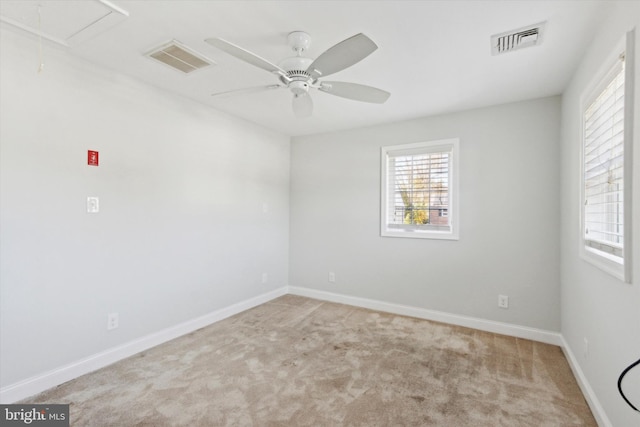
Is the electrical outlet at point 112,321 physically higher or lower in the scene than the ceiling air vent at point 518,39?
lower

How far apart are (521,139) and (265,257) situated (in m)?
3.29

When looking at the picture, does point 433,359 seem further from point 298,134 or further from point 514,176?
point 298,134

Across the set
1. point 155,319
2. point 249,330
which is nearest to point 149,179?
point 155,319

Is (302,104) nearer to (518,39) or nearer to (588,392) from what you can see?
(518,39)

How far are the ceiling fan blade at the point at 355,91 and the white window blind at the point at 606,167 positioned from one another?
1.22 m

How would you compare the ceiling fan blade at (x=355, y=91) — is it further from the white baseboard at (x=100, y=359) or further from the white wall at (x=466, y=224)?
the white baseboard at (x=100, y=359)

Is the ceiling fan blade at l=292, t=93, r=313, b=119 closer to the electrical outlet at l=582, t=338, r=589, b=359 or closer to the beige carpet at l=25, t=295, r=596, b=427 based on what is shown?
the beige carpet at l=25, t=295, r=596, b=427

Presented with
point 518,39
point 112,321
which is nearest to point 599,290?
point 518,39

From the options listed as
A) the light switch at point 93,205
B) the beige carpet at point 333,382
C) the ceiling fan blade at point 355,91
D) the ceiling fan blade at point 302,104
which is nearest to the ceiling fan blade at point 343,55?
the ceiling fan blade at point 355,91

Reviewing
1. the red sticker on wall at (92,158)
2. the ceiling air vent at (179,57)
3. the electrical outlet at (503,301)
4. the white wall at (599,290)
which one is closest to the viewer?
the white wall at (599,290)

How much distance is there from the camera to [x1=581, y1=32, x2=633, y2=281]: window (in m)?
1.39

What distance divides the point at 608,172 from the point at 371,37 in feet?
5.30

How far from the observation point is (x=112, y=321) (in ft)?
8.06

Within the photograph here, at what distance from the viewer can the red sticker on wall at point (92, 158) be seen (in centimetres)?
231
